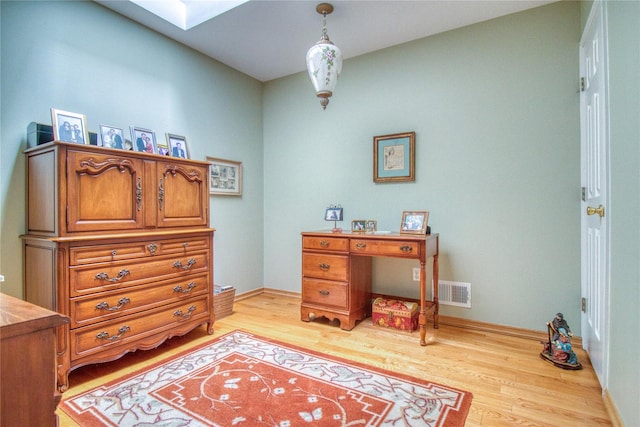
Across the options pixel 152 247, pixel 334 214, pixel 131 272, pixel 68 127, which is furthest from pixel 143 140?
pixel 334 214

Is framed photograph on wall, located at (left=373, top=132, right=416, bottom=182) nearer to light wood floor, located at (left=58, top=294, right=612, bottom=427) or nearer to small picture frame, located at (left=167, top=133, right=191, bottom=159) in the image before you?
light wood floor, located at (left=58, top=294, right=612, bottom=427)

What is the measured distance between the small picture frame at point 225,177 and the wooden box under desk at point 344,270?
1099 mm

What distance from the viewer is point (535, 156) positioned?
2.52m

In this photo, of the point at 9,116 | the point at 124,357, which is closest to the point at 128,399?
the point at 124,357

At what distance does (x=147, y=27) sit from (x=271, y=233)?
2341 millimetres

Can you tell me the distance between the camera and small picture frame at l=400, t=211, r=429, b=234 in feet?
8.77

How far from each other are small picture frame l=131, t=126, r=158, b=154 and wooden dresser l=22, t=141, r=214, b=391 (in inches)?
8.2

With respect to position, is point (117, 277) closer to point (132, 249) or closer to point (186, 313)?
point (132, 249)

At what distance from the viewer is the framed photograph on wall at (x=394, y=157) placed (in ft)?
9.89

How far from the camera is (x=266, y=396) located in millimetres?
1762

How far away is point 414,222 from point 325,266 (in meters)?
0.85

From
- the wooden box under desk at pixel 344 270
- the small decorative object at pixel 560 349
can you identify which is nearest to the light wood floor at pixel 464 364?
the small decorative object at pixel 560 349

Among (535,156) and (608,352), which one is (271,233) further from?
(608,352)

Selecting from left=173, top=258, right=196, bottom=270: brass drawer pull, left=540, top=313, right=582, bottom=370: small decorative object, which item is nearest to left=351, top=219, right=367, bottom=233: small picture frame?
left=173, top=258, right=196, bottom=270: brass drawer pull
